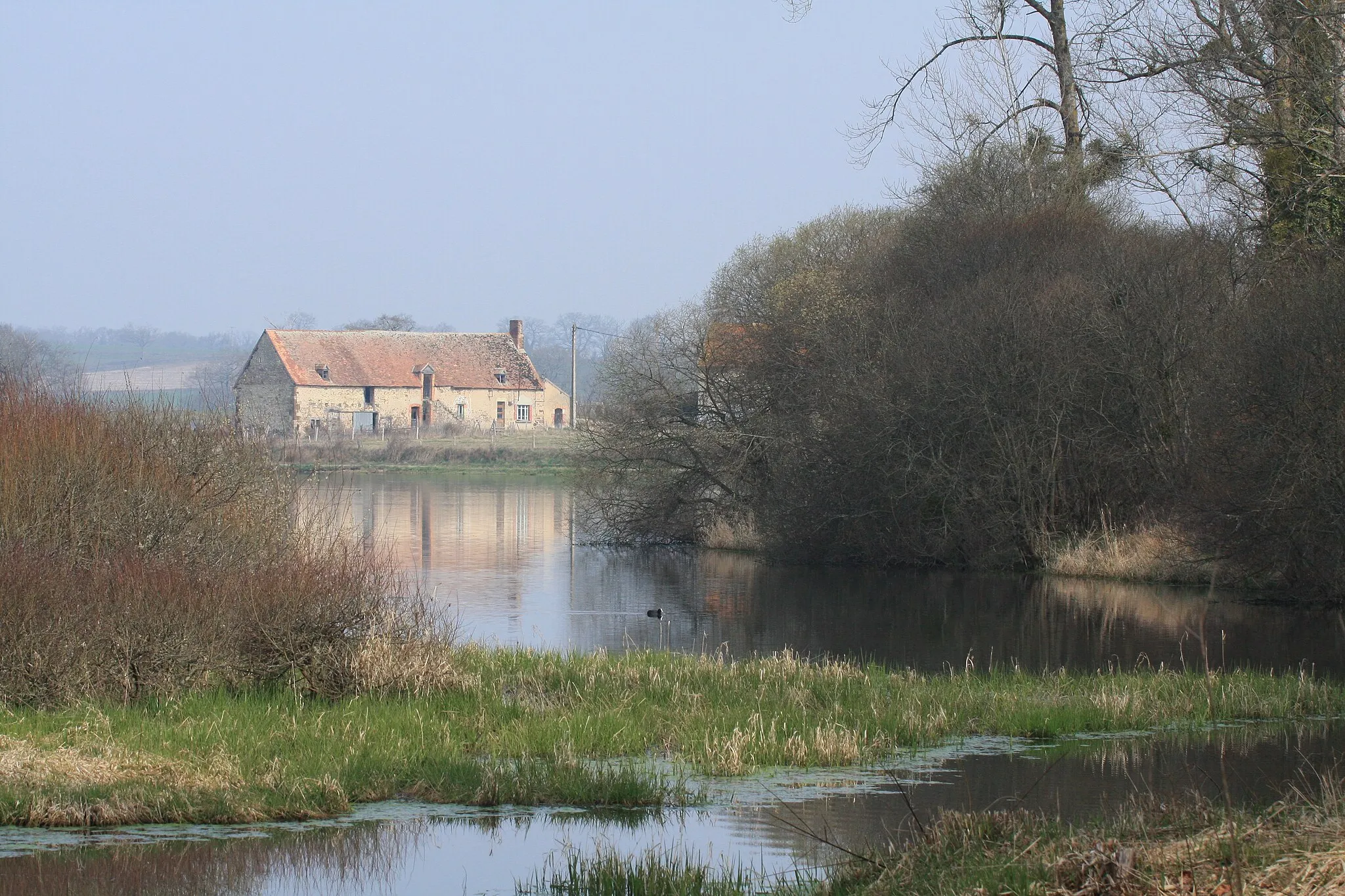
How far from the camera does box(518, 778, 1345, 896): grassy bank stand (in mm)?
5414

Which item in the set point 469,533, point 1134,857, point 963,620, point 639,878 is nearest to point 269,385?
point 469,533

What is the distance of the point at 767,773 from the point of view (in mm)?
11328

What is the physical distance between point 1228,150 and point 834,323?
435 inches

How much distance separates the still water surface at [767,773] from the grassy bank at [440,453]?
27.2 meters

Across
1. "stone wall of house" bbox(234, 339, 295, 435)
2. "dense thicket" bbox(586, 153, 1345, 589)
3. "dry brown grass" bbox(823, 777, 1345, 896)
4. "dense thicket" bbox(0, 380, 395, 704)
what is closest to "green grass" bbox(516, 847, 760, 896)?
"dry brown grass" bbox(823, 777, 1345, 896)

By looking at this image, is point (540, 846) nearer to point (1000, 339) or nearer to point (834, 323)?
point (1000, 339)

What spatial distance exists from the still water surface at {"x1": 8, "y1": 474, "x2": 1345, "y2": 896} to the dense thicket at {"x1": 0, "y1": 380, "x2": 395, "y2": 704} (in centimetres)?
160

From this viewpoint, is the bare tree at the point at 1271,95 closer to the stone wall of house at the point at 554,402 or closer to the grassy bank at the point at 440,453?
the grassy bank at the point at 440,453

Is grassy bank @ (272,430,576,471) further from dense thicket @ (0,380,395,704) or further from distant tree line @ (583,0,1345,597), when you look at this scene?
dense thicket @ (0,380,395,704)

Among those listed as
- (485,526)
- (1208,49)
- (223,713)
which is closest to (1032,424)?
(1208,49)

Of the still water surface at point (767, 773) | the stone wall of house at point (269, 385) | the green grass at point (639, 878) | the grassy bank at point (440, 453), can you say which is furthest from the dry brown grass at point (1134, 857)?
the stone wall of house at point (269, 385)

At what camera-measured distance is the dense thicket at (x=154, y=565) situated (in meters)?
12.8

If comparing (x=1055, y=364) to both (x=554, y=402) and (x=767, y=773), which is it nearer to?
(x=767, y=773)

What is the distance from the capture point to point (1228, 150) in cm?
2784
